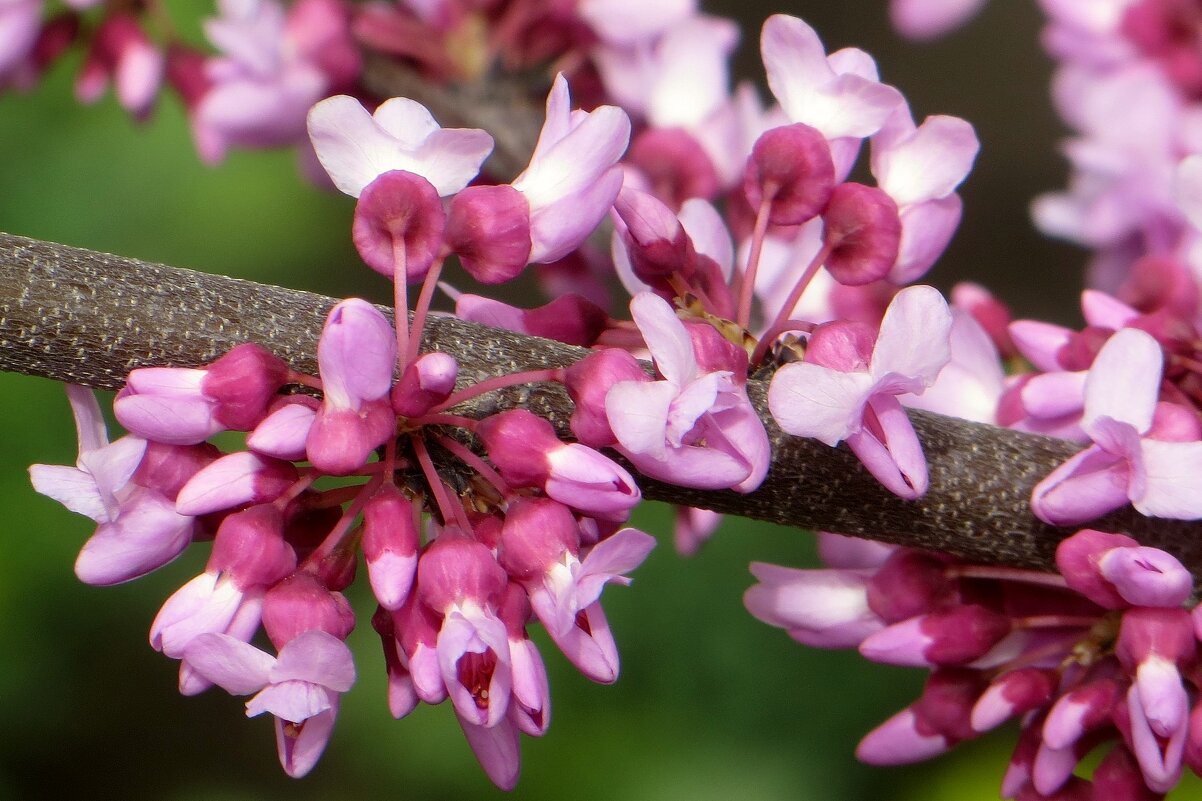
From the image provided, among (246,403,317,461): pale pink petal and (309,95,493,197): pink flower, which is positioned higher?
(309,95,493,197): pink flower

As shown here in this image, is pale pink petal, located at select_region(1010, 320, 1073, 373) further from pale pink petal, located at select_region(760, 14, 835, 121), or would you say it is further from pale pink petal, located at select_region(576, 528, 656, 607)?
pale pink petal, located at select_region(576, 528, 656, 607)

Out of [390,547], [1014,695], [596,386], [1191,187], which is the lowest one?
[1014,695]

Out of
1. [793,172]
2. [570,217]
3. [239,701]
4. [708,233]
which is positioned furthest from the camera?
[239,701]

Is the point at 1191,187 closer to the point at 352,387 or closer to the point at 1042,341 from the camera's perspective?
the point at 1042,341

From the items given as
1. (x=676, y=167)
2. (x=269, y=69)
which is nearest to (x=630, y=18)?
(x=676, y=167)

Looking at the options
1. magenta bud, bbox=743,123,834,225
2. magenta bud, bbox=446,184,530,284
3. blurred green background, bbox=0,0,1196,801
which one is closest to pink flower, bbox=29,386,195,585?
magenta bud, bbox=446,184,530,284

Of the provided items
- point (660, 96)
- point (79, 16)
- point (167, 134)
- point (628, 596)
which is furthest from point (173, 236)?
point (660, 96)

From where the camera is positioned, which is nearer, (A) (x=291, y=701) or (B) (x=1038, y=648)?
(A) (x=291, y=701)

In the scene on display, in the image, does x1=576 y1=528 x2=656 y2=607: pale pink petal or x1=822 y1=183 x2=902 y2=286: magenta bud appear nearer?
x1=576 y1=528 x2=656 y2=607: pale pink petal
